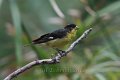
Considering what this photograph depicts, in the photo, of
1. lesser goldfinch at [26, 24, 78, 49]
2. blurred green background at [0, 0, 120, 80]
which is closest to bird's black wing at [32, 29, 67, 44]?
lesser goldfinch at [26, 24, 78, 49]

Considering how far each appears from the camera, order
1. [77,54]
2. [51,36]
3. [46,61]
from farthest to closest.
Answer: [77,54]
[51,36]
[46,61]

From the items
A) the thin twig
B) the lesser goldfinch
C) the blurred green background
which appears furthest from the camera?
the blurred green background

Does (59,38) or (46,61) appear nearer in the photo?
(46,61)

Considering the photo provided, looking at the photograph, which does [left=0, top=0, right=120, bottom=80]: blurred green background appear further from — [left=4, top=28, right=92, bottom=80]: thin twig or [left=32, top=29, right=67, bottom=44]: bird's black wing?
[left=4, top=28, right=92, bottom=80]: thin twig

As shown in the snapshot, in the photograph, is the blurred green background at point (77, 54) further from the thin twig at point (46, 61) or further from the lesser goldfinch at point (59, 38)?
the thin twig at point (46, 61)

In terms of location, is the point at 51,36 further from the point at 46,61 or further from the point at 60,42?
the point at 46,61

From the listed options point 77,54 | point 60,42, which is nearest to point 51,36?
point 60,42

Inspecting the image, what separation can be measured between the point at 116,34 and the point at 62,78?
1.85ft

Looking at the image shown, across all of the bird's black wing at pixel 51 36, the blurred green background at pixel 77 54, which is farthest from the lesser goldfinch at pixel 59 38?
the blurred green background at pixel 77 54

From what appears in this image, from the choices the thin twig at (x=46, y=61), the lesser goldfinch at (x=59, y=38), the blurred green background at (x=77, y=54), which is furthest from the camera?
the blurred green background at (x=77, y=54)

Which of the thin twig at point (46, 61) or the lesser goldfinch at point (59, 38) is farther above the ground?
the lesser goldfinch at point (59, 38)

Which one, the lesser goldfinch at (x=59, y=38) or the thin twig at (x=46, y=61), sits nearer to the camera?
the thin twig at (x=46, y=61)

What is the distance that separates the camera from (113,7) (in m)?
2.37

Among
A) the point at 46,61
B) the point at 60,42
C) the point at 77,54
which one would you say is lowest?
the point at 46,61
